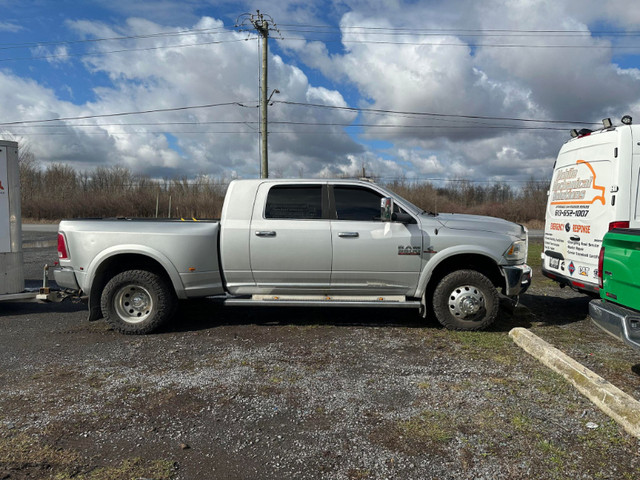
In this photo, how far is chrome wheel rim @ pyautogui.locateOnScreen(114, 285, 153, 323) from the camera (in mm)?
5840

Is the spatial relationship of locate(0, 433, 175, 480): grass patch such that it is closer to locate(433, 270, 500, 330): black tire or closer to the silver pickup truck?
the silver pickup truck

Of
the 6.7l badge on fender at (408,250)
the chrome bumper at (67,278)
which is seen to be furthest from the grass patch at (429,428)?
the chrome bumper at (67,278)

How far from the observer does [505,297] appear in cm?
590

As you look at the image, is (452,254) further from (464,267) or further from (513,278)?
(513,278)

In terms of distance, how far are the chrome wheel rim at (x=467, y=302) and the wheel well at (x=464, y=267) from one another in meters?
0.29

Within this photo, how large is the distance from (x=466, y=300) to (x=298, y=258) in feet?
7.34

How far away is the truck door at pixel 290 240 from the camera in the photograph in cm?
578

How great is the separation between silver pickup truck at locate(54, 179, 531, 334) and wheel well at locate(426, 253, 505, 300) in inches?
0.7

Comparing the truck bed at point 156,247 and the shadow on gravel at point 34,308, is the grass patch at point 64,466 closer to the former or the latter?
the truck bed at point 156,247

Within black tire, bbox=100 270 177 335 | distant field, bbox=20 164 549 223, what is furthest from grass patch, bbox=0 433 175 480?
distant field, bbox=20 164 549 223

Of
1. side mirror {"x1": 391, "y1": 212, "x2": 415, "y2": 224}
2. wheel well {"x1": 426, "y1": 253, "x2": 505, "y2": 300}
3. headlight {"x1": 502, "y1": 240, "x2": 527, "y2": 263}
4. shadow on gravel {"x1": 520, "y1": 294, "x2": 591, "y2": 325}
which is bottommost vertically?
shadow on gravel {"x1": 520, "y1": 294, "x2": 591, "y2": 325}

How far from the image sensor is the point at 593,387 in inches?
147

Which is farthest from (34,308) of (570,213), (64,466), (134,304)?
(570,213)

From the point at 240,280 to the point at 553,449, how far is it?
403 cm
